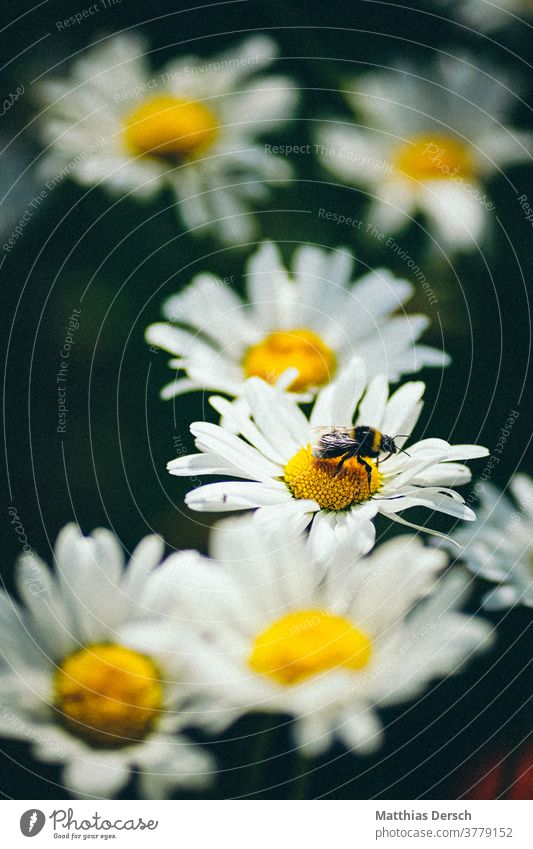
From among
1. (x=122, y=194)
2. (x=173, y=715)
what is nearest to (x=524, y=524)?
(x=173, y=715)

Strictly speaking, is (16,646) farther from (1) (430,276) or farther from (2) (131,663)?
(1) (430,276)

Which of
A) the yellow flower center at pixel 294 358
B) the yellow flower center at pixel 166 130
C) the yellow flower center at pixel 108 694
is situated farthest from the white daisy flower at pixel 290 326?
the yellow flower center at pixel 108 694

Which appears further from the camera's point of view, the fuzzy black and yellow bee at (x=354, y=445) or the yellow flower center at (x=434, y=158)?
the yellow flower center at (x=434, y=158)

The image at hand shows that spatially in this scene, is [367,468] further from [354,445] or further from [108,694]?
[108,694]

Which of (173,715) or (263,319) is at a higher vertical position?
(263,319)

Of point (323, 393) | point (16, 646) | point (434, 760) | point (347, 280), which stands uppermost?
point (347, 280)

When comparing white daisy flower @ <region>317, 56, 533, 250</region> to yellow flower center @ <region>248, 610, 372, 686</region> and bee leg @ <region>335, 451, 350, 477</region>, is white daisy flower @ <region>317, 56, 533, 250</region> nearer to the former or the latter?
bee leg @ <region>335, 451, 350, 477</region>

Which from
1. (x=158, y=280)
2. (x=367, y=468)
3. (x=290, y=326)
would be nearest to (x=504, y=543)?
(x=367, y=468)

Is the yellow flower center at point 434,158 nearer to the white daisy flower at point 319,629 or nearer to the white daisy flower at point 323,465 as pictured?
the white daisy flower at point 323,465
